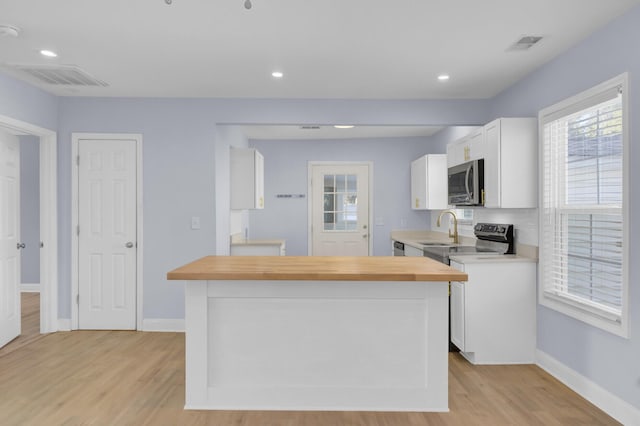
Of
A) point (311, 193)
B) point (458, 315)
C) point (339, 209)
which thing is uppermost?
point (311, 193)

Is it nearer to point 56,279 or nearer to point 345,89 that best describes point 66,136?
point 56,279

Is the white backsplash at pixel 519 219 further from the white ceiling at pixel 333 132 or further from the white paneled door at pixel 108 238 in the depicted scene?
the white paneled door at pixel 108 238

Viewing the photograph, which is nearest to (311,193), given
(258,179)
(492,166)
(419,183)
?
(258,179)

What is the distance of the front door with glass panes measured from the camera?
6496mm

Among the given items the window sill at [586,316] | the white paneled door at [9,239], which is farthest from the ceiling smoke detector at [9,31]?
the window sill at [586,316]

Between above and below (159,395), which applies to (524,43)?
above

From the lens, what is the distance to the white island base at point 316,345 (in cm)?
254

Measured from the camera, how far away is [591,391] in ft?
8.91

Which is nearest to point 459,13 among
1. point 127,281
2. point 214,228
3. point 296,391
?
point 296,391

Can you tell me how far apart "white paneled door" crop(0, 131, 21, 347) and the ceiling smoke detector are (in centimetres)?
149

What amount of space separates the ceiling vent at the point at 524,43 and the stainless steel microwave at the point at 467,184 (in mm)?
1040

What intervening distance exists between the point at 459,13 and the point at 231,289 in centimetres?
218

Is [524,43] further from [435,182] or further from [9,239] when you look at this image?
[9,239]

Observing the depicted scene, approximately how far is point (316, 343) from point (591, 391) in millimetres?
1877
